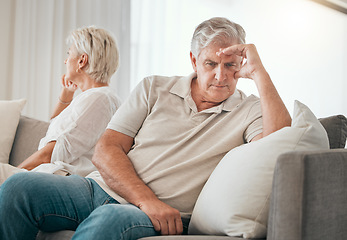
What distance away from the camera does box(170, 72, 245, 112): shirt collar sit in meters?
1.52

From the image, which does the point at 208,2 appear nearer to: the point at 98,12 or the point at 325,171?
the point at 98,12

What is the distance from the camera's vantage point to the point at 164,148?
148cm

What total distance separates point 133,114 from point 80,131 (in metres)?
0.47

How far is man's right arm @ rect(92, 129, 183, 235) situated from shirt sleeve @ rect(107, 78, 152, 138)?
23 mm

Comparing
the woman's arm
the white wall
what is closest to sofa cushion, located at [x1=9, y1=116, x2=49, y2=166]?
the woman's arm

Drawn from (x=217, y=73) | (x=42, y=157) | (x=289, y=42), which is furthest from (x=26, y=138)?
(x=289, y=42)

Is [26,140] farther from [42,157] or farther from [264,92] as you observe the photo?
[264,92]

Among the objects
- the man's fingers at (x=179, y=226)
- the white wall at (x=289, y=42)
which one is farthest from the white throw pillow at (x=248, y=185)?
the white wall at (x=289, y=42)

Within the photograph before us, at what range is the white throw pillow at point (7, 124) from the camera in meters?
2.29

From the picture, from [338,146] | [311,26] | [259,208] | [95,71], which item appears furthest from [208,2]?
[259,208]

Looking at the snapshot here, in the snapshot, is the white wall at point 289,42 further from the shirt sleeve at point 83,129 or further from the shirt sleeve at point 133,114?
the shirt sleeve at point 133,114

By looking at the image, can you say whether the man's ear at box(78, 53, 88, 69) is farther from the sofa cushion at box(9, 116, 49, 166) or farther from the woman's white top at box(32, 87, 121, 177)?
the sofa cushion at box(9, 116, 49, 166)

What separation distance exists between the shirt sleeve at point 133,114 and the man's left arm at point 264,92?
12.7 inches

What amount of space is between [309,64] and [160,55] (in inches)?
57.4
